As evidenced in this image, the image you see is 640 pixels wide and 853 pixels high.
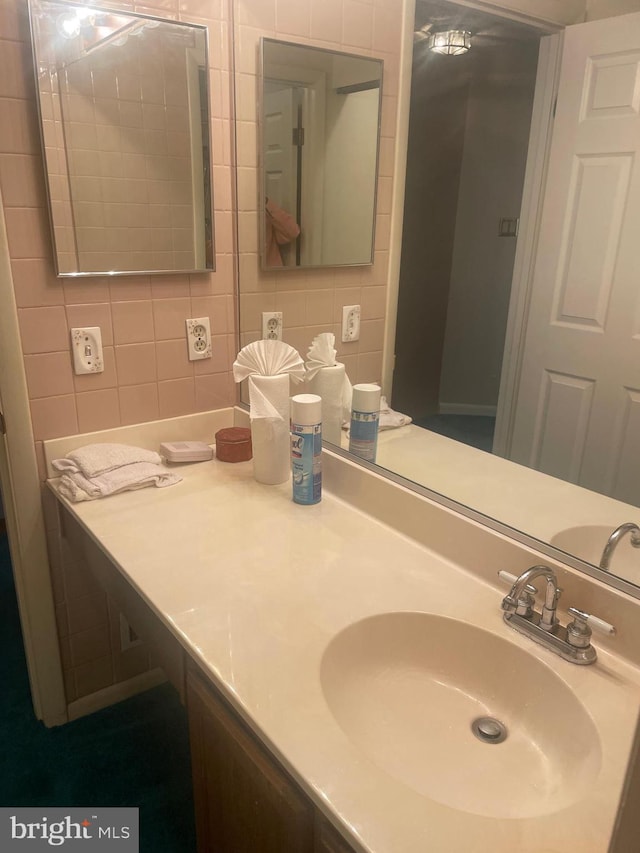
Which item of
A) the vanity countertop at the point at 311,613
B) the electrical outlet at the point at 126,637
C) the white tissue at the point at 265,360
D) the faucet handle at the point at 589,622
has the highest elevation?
the white tissue at the point at 265,360

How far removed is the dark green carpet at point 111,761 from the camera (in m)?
1.50

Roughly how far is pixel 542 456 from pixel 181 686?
0.75 meters

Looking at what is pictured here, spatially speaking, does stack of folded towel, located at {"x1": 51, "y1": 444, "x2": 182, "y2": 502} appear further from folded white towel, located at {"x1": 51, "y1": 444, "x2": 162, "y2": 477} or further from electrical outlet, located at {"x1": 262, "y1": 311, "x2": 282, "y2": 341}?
electrical outlet, located at {"x1": 262, "y1": 311, "x2": 282, "y2": 341}

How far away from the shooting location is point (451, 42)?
4.04 feet

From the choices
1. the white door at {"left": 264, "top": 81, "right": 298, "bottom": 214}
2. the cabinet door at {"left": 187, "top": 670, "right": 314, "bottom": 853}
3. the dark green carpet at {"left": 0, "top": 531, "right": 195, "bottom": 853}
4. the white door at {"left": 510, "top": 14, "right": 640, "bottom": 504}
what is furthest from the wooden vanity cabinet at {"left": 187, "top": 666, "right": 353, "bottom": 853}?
the white door at {"left": 264, "top": 81, "right": 298, "bottom": 214}

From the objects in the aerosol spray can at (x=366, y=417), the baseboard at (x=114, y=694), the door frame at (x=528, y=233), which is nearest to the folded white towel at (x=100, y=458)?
the aerosol spray can at (x=366, y=417)

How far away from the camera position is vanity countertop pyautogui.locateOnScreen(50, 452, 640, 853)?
0.67m

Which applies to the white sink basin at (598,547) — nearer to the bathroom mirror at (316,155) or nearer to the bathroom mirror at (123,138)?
the bathroom mirror at (316,155)

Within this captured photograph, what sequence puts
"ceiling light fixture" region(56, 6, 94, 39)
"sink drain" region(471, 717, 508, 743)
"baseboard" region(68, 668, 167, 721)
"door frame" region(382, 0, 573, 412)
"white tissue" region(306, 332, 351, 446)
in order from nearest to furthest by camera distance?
"sink drain" region(471, 717, 508, 743) < "door frame" region(382, 0, 573, 412) < "ceiling light fixture" region(56, 6, 94, 39) < "white tissue" region(306, 332, 351, 446) < "baseboard" region(68, 668, 167, 721)

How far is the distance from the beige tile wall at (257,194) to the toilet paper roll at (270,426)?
182 millimetres

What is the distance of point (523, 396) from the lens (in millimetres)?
1151

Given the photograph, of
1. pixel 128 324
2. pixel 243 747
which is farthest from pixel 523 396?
pixel 128 324

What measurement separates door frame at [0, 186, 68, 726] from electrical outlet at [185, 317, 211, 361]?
1.38 ft

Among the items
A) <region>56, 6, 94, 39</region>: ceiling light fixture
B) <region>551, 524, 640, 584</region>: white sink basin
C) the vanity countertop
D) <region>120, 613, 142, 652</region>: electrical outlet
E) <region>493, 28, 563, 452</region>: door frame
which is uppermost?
<region>56, 6, 94, 39</region>: ceiling light fixture
